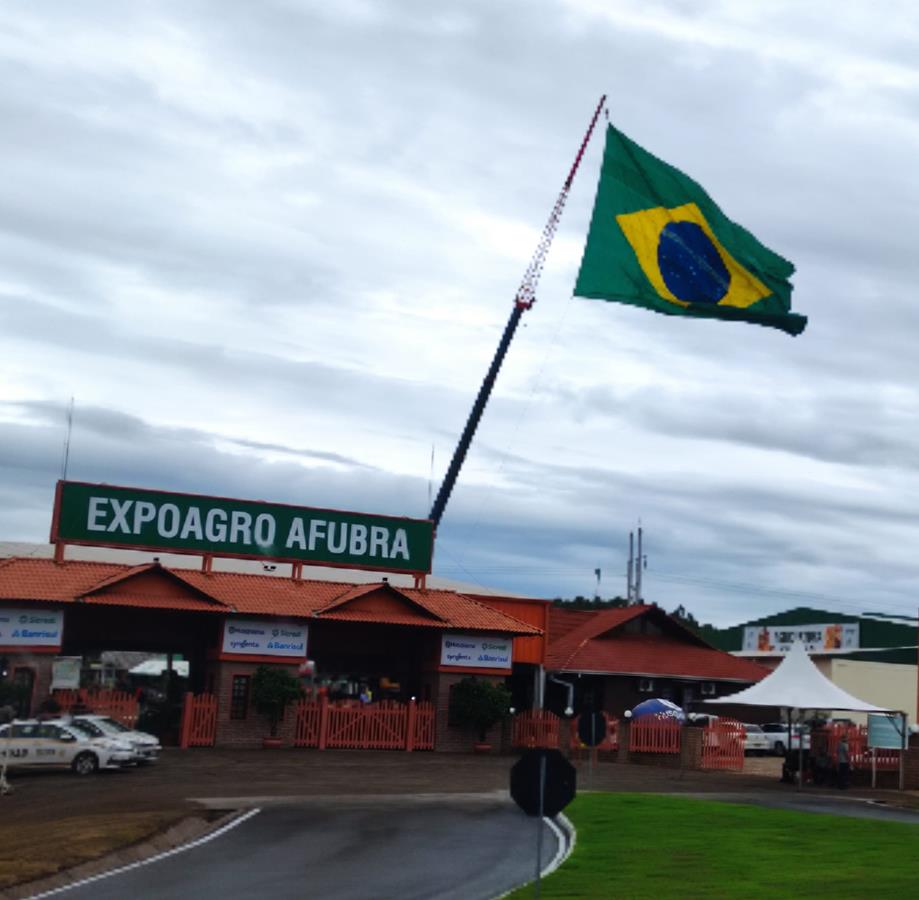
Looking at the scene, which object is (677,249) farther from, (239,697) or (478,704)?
(478,704)

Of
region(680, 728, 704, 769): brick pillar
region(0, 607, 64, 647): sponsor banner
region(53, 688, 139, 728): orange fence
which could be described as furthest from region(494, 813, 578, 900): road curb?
region(0, 607, 64, 647): sponsor banner

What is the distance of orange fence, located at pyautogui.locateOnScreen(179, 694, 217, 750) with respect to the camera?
4322 centimetres

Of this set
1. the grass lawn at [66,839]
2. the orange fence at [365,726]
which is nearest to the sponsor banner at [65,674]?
the orange fence at [365,726]

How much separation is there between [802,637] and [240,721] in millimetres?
51964

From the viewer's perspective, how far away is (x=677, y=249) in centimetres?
2530

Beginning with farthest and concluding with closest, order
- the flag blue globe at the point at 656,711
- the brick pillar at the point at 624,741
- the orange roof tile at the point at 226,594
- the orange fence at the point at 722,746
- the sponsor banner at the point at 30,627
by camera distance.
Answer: the flag blue globe at the point at 656,711
the brick pillar at the point at 624,741
the orange fence at the point at 722,746
the orange roof tile at the point at 226,594
the sponsor banner at the point at 30,627

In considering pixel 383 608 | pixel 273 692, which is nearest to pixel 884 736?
pixel 383 608

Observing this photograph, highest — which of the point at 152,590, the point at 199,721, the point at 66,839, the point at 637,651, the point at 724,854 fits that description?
the point at 152,590

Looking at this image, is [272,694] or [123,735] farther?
[272,694]

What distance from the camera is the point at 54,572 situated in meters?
44.7

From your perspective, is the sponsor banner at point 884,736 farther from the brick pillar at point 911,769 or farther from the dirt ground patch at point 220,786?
the dirt ground patch at point 220,786

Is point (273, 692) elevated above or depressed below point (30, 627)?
below

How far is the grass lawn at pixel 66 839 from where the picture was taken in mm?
20062

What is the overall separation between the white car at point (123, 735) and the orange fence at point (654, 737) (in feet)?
53.1
